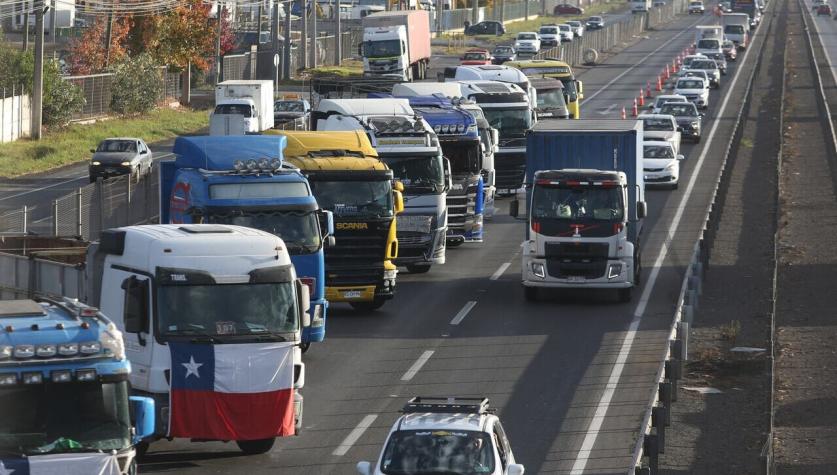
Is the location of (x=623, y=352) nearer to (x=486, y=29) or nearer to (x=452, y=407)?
(x=452, y=407)

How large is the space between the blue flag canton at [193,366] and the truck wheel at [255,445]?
4.46 feet

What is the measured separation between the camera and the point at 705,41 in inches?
4328

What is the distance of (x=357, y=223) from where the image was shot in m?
28.6

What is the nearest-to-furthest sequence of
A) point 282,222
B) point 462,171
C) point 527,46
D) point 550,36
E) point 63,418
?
1. point 63,418
2. point 282,222
3. point 462,171
4. point 527,46
5. point 550,36

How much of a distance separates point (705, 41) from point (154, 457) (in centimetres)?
9477

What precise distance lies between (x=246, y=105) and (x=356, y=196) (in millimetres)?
36583

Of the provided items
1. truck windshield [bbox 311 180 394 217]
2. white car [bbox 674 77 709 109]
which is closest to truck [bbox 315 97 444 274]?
truck windshield [bbox 311 180 394 217]

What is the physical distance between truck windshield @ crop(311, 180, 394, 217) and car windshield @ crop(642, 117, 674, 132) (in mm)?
28825

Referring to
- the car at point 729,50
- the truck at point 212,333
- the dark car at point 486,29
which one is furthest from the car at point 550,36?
the truck at point 212,333

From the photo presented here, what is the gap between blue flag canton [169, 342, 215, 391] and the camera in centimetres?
1803

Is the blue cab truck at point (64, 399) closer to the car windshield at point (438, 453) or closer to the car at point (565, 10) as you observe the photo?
the car windshield at point (438, 453)

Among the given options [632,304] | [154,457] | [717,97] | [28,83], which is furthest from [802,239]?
[717,97]

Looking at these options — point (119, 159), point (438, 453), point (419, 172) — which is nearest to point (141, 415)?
point (438, 453)

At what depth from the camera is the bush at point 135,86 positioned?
7406cm
